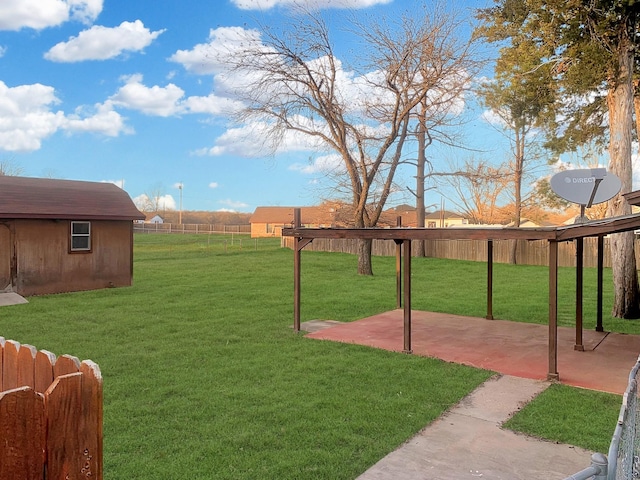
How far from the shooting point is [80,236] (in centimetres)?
1412

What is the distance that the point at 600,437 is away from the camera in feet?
14.0

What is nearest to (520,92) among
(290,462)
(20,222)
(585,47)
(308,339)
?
(585,47)

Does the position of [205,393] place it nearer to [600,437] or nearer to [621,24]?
[600,437]

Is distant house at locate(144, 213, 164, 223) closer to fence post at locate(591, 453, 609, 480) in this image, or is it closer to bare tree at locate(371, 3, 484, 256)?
bare tree at locate(371, 3, 484, 256)

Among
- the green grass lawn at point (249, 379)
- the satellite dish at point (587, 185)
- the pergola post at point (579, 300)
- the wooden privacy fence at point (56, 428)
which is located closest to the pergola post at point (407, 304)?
the green grass lawn at point (249, 379)

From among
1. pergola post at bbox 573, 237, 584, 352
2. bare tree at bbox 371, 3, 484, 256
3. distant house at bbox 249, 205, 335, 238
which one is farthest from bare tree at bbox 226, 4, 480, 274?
distant house at bbox 249, 205, 335, 238

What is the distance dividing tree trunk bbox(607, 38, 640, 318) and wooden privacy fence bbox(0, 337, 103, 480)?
11496mm

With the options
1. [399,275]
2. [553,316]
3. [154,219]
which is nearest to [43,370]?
[553,316]

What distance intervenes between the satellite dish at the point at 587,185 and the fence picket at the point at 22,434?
7.87 m

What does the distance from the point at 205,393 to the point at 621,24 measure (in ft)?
36.3

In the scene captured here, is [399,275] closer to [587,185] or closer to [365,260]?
[587,185]

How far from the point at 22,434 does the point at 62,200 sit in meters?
14.3

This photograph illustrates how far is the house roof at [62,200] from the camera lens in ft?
42.6

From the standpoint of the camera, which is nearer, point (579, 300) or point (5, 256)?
point (579, 300)
